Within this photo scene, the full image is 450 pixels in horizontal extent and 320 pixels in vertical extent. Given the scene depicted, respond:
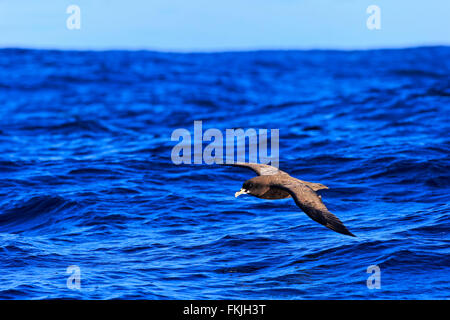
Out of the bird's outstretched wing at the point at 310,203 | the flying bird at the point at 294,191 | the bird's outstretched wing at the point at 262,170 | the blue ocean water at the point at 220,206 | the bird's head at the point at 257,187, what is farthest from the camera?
the bird's outstretched wing at the point at 262,170

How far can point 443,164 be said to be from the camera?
52.0 ft

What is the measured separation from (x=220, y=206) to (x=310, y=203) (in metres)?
4.84

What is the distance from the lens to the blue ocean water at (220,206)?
9508 millimetres

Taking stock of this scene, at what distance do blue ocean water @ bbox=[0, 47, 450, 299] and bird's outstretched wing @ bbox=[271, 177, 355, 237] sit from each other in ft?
3.53

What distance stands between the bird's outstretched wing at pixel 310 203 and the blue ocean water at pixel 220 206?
1.08 m

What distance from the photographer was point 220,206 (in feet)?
45.2

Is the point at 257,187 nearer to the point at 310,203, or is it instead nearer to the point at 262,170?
the point at 262,170

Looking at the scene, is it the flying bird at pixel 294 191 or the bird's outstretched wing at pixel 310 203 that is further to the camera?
the flying bird at pixel 294 191

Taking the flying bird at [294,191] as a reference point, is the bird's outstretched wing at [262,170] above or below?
above

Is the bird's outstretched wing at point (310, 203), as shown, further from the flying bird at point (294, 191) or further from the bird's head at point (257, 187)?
the bird's head at point (257, 187)

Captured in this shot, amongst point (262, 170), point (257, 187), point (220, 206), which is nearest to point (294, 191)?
point (257, 187)

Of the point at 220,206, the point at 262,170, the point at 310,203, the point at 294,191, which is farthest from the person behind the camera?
the point at 220,206

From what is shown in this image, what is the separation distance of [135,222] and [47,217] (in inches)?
81.0

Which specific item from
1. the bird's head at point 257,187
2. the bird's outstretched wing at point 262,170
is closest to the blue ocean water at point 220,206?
the bird's head at point 257,187
